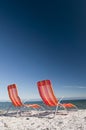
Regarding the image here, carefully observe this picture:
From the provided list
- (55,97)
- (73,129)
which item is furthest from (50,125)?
(55,97)

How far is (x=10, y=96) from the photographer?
32.1 ft

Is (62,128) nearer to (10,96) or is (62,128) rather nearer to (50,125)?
(50,125)

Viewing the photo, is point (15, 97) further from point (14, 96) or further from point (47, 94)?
point (47, 94)

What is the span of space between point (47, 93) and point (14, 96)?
83.0 inches

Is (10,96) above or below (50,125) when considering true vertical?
above

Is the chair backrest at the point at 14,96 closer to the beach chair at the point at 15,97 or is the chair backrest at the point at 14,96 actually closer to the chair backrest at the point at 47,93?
the beach chair at the point at 15,97

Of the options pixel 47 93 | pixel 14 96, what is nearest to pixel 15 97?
pixel 14 96

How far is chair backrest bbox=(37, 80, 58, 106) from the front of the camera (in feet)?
25.4

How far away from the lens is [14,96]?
9617 mm

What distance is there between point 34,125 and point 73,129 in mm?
1138

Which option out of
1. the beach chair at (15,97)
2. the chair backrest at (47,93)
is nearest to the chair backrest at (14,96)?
the beach chair at (15,97)

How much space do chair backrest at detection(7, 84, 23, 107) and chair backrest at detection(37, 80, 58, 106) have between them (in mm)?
1633

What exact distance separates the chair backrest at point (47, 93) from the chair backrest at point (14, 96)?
5.36ft

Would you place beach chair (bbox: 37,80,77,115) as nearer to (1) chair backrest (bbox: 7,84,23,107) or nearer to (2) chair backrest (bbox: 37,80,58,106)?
(2) chair backrest (bbox: 37,80,58,106)
